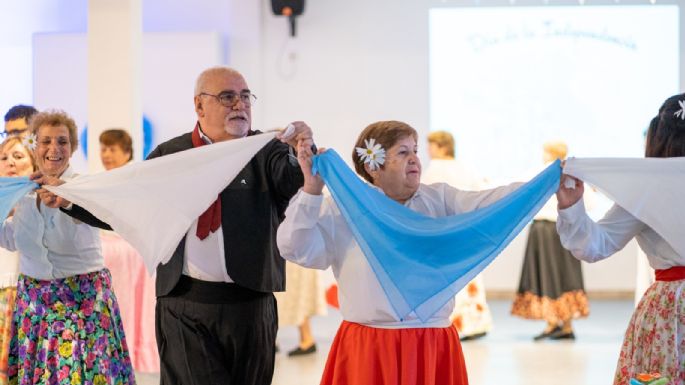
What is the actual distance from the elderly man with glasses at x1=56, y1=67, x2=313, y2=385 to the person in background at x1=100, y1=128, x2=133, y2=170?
2.62 meters

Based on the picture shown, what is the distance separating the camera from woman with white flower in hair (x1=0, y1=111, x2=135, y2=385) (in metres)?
3.90

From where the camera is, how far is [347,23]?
10.7 m

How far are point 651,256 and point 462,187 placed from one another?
4.72 meters

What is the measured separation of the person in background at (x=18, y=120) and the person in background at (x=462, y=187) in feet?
12.3

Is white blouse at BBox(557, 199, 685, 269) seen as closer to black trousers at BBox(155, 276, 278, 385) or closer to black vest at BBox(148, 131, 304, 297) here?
black vest at BBox(148, 131, 304, 297)

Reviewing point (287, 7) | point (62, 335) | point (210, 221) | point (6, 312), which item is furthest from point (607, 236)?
point (287, 7)

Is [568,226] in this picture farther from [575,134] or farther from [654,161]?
[575,134]

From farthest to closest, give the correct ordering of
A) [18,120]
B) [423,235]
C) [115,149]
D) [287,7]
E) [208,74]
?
[287,7] → [115,149] → [18,120] → [208,74] → [423,235]

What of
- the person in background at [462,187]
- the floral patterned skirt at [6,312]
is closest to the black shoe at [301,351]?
the person in background at [462,187]

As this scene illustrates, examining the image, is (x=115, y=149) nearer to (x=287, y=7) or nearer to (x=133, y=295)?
(x=133, y=295)

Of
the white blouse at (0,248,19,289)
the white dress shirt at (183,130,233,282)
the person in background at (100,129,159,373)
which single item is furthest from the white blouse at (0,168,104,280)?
the person in background at (100,129,159,373)

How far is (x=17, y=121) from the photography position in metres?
4.85

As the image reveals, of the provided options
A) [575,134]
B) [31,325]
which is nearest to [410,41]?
[575,134]

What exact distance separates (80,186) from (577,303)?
5299mm
